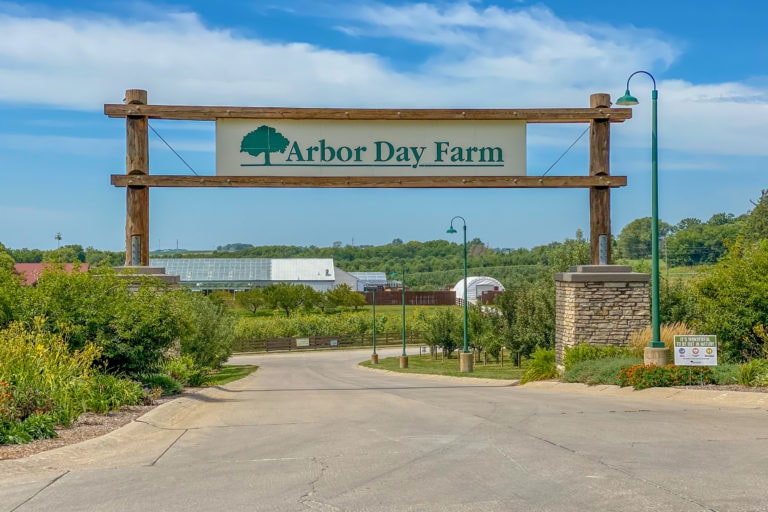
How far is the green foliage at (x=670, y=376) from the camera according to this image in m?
15.8

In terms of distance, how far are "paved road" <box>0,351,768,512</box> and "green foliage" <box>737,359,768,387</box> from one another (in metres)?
1.90

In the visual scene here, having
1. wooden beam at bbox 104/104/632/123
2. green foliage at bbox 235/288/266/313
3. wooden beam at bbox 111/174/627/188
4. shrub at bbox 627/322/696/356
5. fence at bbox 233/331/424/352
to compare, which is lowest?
fence at bbox 233/331/424/352

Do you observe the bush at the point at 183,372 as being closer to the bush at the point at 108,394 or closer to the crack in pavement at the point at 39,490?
the bush at the point at 108,394

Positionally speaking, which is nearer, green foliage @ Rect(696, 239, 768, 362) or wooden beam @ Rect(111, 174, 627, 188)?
green foliage @ Rect(696, 239, 768, 362)

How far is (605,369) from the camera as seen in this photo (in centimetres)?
1809

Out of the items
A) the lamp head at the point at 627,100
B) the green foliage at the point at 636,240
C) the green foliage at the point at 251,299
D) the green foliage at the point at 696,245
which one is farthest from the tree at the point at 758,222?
the lamp head at the point at 627,100

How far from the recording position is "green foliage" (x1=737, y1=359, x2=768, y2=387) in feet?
48.9

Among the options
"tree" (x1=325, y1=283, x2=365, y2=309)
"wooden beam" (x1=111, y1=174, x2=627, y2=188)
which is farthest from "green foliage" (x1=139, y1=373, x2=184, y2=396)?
"tree" (x1=325, y1=283, x2=365, y2=309)

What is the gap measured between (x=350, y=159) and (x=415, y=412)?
Answer: 941cm

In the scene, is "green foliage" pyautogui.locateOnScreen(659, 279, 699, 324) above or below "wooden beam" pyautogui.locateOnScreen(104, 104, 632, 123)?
below

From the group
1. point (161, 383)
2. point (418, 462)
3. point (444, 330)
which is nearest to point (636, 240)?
point (444, 330)

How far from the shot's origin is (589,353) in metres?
20.5

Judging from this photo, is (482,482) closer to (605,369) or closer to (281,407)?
(281,407)

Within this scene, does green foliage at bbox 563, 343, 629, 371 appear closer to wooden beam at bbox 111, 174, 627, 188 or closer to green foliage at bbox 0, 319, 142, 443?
wooden beam at bbox 111, 174, 627, 188
